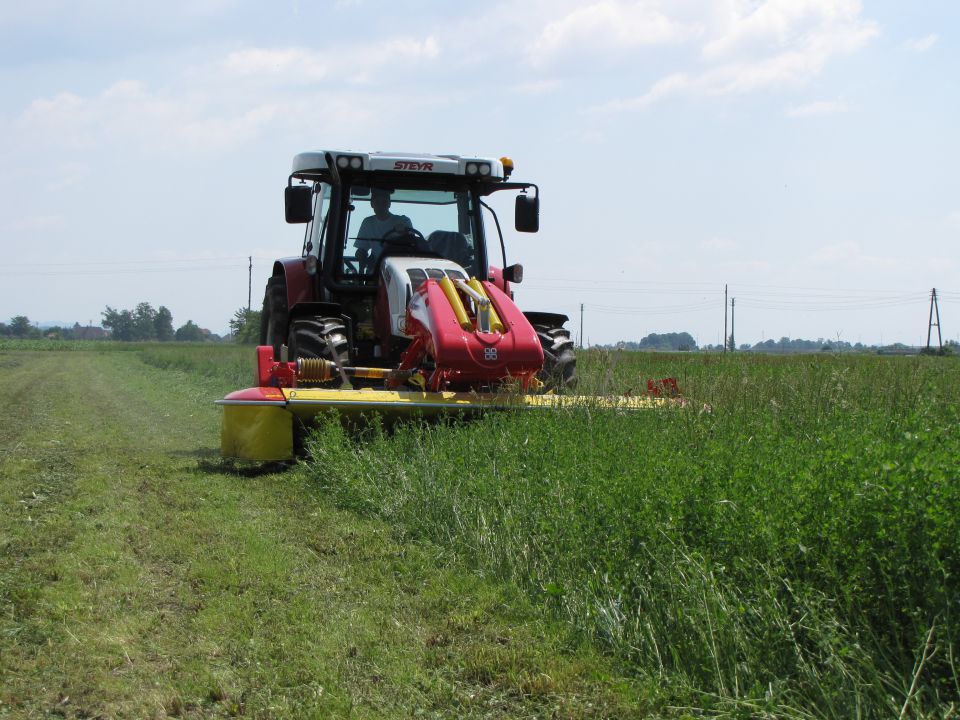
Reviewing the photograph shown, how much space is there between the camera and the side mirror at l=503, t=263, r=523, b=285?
33.1 ft

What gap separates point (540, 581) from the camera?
4.73m

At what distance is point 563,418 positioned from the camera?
7.29 meters

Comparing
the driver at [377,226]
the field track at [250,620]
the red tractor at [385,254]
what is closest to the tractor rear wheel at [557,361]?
the red tractor at [385,254]

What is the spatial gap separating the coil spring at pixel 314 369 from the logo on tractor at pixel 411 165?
6.66 ft

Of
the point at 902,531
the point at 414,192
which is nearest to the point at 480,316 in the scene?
the point at 414,192

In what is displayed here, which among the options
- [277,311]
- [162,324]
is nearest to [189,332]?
[162,324]

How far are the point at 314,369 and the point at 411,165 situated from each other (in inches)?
87.4

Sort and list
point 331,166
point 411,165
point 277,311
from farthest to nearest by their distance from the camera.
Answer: point 277,311 → point 411,165 → point 331,166

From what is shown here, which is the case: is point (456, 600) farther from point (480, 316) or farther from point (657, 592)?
point (480, 316)

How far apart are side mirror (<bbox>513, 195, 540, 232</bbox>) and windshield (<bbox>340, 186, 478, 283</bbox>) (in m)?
0.57

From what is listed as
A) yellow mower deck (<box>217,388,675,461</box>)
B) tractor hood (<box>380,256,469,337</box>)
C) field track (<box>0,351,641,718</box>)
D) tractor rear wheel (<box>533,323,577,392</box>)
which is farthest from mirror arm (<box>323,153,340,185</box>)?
field track (<box>0,351,641,718</box>)

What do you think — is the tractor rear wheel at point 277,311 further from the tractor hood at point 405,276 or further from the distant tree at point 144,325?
the distant tree at point 144,325

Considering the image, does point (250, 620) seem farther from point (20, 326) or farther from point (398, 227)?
point (20, 326)

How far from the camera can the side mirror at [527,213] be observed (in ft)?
31.6
